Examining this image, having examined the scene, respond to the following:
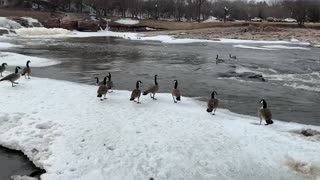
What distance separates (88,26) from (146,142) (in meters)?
78.3

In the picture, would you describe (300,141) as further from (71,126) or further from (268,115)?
(71,126)

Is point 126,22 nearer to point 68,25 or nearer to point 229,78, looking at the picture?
point 68,25

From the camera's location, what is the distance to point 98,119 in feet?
41.9

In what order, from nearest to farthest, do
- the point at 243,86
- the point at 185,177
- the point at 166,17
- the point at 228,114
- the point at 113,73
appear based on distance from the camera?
the point at 185,177
the point at 228,114
the point at 243,86
the point at 113,73
the point at 166,17

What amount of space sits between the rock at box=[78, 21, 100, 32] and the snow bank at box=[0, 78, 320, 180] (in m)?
72.2

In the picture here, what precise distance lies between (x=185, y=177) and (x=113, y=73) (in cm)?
1690

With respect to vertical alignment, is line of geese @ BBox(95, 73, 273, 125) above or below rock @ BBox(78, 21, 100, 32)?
below

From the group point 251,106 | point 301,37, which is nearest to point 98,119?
point 251,106

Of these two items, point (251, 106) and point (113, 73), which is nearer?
point (251, 106)

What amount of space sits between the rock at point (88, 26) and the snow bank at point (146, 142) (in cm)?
7217

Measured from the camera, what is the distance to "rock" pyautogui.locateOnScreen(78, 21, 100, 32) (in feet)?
280

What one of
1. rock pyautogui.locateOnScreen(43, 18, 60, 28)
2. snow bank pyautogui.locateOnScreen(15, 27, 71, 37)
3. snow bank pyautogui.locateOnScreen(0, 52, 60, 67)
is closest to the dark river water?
snow bank pyautogui.locateOnScreen(0, 52, 60, 67)

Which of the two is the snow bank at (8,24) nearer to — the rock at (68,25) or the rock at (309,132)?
the rock at (68,25)

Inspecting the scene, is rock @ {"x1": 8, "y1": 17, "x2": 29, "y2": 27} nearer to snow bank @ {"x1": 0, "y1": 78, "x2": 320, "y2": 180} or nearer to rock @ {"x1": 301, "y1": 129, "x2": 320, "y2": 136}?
snow bank @ {"x1": 0, "y1": 78, "x2": 320, "y2": 180}
